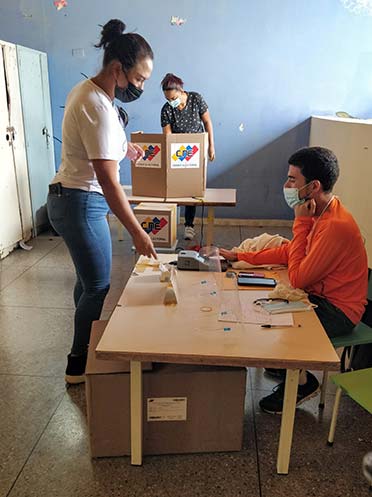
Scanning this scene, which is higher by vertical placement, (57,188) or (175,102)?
(175,102)

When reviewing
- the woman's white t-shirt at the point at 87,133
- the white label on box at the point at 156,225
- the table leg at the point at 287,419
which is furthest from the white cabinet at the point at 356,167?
the woman's white t-shirt at the point at 87,133

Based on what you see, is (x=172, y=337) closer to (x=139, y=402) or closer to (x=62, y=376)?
(x=139, y=402)

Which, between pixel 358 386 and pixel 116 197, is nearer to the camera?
pixel 358 386

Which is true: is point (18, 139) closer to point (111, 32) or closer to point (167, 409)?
point (111, 32)

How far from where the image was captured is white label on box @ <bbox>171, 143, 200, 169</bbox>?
300 cm

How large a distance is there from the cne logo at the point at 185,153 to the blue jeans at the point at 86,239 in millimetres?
1308

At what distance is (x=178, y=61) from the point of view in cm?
438

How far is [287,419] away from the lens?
1.41 metres

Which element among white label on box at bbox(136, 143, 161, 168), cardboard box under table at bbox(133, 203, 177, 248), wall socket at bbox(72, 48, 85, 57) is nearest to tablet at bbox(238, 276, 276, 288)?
cardboard box under table at bbox(133, 203, 177, 248)

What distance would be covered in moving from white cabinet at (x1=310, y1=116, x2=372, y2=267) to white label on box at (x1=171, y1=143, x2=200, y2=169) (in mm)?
1068

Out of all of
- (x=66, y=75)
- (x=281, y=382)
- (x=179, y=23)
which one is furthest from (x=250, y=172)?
(x=281, y=382)

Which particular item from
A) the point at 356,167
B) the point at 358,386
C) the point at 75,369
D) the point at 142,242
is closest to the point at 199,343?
the point at 142,242

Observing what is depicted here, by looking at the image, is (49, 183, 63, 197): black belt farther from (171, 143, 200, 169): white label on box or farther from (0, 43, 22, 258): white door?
(0, 43, 22, 258): white door

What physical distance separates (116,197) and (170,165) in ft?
5.00
